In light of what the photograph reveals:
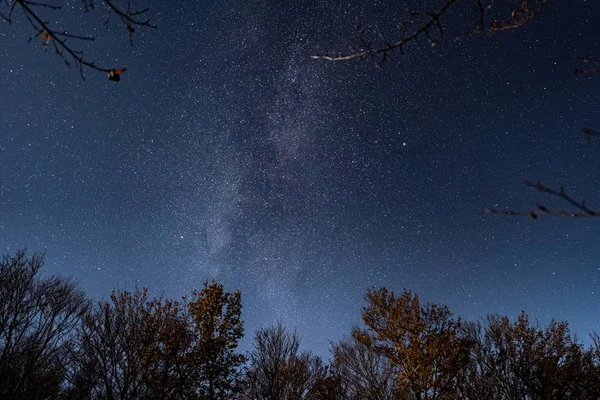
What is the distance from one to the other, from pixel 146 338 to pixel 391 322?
9134 mm

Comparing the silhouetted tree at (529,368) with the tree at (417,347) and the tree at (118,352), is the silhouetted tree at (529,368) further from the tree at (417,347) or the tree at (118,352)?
the tree at (118,352)

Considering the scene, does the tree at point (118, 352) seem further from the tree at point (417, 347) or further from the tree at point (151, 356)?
the tree at point (417, 347)

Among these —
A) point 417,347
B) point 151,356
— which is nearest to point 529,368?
point 417,347

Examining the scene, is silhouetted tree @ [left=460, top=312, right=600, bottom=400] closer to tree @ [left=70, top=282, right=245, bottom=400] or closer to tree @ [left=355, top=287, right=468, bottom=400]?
tree @ [left=355, top=287, right=468, bottom=400]

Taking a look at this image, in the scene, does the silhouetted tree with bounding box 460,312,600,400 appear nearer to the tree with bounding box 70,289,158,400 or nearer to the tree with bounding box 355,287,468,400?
the tree with bounding box 355,287,468,400

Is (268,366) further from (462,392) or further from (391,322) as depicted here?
(462,392)

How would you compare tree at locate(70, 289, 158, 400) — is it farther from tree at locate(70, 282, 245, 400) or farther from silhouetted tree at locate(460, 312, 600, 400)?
silhouetted tree at locate(460, 312, 600, 400)

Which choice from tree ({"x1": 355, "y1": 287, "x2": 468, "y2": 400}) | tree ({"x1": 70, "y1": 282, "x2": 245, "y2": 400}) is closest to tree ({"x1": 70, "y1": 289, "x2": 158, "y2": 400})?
tree ({"x1": 70, "y1": 282, "x2": 245, "y2": 400})

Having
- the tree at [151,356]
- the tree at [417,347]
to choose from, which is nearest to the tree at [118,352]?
the tree at [151,356]

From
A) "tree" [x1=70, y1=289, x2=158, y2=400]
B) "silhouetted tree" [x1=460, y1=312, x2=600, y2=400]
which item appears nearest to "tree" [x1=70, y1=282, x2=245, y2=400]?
"tree" [x1=70, y1=289, x2=158, y2=400]

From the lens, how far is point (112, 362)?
1027 cm

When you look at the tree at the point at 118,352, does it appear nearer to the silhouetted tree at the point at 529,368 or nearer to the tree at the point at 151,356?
the tree at the point at 151,356

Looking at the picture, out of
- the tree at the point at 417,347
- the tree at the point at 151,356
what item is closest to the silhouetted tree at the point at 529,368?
the tree at the point at 417,347

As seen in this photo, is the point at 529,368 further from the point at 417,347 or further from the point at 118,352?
the point at 118,352
